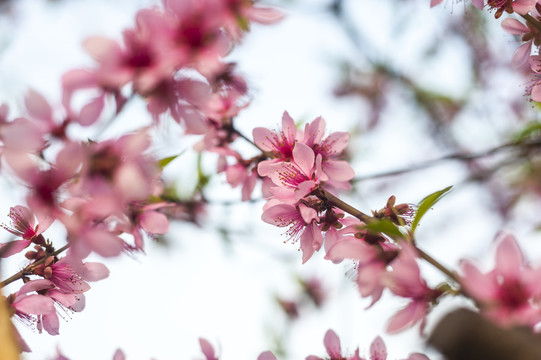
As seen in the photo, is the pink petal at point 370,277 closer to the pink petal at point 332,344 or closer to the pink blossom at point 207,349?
the pink petal at point 332,344

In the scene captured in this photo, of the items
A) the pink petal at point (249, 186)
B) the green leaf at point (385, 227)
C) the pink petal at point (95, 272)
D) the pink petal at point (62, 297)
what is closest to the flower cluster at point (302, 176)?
the pink petal at point (249, 186)

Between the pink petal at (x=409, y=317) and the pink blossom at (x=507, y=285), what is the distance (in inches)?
5.6

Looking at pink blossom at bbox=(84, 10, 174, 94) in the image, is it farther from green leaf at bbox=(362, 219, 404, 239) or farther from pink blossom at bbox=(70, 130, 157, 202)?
green leaf at bbox=(362, 219, 404, 239)

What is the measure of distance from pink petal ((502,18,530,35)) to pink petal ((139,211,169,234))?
1.13m

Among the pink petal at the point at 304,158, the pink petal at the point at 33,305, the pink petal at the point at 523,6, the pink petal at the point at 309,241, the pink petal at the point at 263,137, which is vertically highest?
the pink petal at the point at 523,6

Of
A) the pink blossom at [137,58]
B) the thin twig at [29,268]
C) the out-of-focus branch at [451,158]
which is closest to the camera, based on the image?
the pink blossom at [137,58]

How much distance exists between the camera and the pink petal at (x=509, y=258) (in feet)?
2.56

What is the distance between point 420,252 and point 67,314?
0.91m

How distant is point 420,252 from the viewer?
0.94 metres

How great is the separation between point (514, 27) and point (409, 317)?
0.95 m

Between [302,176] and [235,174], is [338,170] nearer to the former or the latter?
[302,176]

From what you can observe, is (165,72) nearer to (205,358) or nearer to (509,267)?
(509,267)

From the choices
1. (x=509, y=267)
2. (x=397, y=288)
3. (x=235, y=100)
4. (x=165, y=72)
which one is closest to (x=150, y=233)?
(x=235, y=100)

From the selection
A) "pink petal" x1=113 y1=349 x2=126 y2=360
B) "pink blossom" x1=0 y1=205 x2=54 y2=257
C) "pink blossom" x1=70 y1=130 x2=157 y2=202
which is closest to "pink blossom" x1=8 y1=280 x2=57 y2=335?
"pink blossom" x1=0 y1=205 x2=54 y2=257
